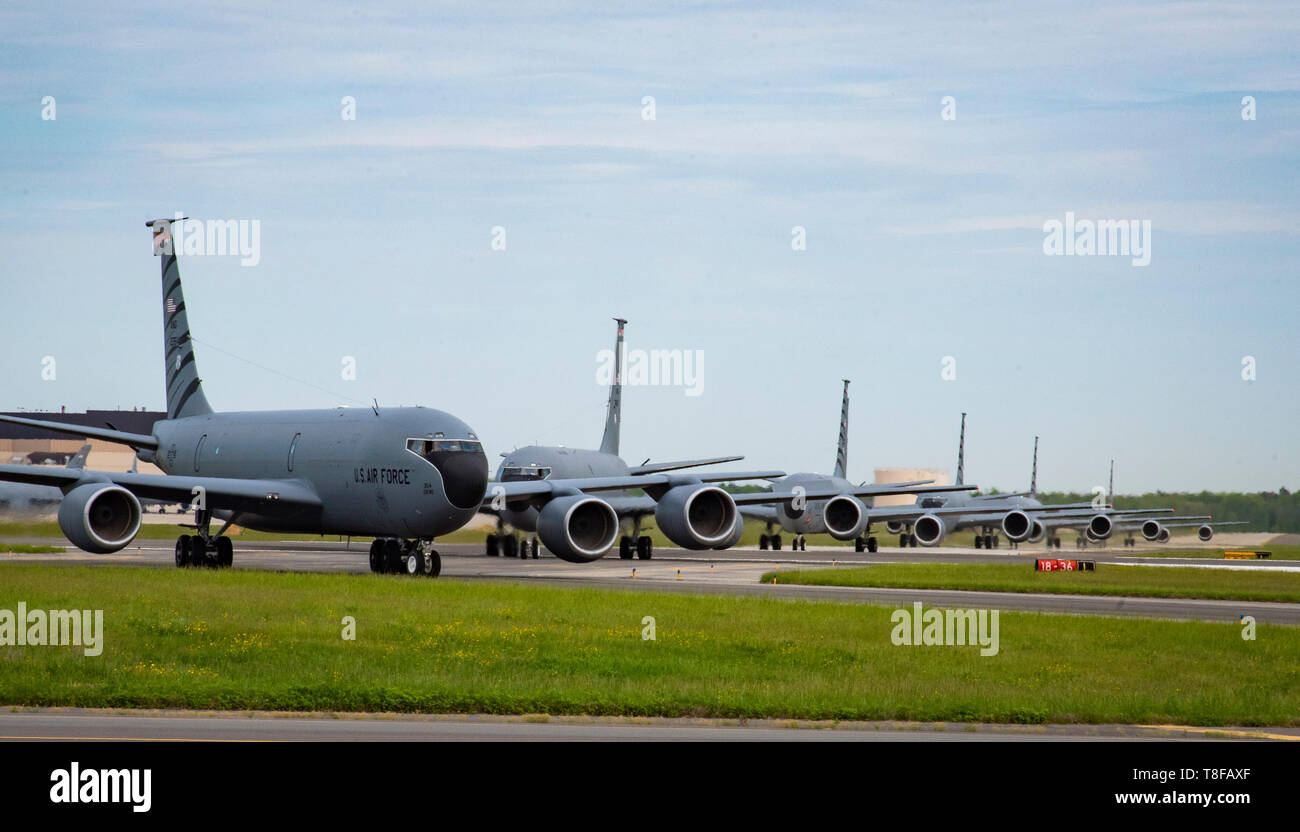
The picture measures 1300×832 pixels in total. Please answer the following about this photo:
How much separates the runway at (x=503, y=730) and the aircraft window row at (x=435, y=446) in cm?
2249

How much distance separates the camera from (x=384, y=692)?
1745 cm

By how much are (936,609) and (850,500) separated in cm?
2727

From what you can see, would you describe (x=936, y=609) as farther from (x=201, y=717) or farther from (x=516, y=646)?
(x=201, y=717)

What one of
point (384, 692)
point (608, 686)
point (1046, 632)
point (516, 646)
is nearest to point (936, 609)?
point (1046, 632)

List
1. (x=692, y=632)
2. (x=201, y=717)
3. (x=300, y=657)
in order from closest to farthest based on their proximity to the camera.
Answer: (x=201, y=717), (x=300, y=657), (x=692, y=632)

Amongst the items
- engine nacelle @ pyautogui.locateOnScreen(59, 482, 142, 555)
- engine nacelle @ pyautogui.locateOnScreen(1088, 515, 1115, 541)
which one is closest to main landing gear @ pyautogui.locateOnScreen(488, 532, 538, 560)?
engine nacelle @ pyautogui.locateOnScreen(59, 482, 142, 555)

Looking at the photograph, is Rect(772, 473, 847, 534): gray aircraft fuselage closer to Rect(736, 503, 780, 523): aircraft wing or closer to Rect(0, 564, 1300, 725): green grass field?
Rect(736, 503, 780, 523): aircraft wing

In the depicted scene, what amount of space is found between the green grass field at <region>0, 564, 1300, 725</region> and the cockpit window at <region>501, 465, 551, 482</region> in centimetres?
2799

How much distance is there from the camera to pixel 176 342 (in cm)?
5306

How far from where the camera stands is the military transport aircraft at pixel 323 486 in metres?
38.0

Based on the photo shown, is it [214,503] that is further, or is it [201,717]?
[214,503]

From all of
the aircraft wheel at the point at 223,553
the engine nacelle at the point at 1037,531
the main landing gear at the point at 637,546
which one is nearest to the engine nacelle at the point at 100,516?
the aircraft wheel at the point at 223,553

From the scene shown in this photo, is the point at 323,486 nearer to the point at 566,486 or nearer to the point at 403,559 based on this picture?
the point at 403,559
